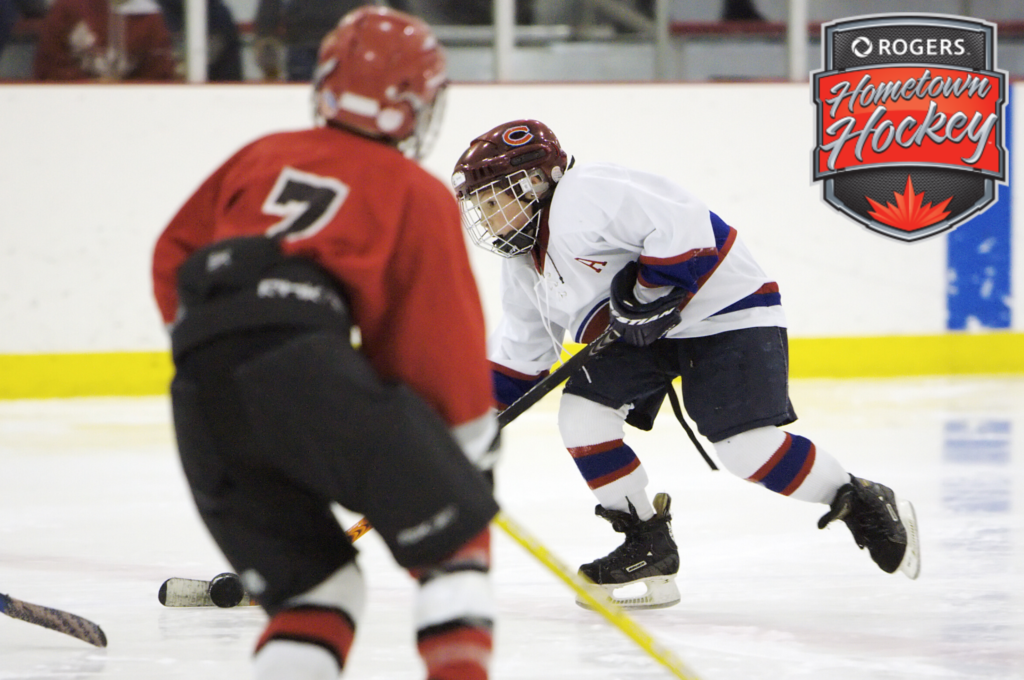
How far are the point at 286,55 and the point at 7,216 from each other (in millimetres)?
1377

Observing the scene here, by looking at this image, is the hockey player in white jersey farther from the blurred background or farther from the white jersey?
the blurred background

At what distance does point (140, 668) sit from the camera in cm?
174

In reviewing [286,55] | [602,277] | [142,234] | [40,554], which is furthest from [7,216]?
[602,277]

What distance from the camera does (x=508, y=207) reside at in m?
2.01

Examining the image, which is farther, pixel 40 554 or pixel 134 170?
pixel 134 170

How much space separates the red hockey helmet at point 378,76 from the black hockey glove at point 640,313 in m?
0.83

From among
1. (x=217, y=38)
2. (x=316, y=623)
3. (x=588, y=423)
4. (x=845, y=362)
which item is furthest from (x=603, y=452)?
(x=217, y=38)

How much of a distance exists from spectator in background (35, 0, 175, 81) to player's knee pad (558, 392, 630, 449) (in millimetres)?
3619

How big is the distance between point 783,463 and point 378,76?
1.14 m

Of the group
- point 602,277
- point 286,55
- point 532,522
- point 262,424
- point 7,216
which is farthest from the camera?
point 286,55

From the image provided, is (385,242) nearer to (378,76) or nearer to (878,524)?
(378,76)

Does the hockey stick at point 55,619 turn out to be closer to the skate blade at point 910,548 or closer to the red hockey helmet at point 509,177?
the red hockey helmet at point 509,177

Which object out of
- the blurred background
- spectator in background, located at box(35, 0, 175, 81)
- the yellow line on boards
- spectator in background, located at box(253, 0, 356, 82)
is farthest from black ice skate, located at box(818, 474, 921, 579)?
spectator in background, located at box(35, 0, 175, 81)

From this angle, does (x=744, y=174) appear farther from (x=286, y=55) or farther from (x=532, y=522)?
(x=532, y=522)
